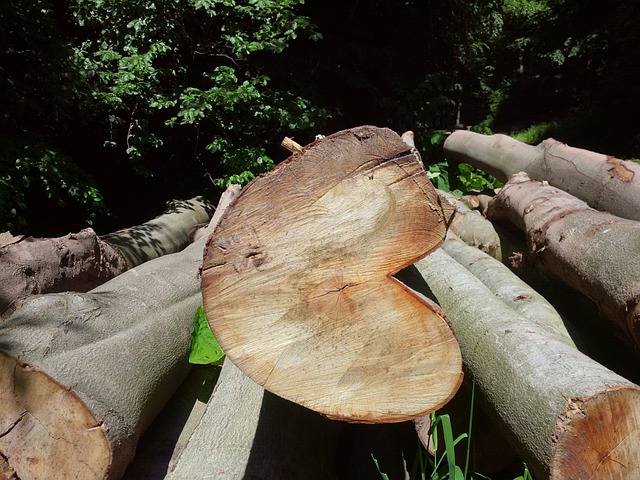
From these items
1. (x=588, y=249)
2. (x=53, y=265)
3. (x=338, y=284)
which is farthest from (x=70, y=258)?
(x=588, y=249)

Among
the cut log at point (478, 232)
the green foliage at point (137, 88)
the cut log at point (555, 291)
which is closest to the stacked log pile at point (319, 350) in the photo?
the cut log at point (555, 291)

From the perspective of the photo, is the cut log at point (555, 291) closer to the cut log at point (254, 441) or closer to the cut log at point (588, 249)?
the cut log at point (588, 249)

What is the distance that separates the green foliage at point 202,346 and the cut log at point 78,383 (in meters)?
0.14

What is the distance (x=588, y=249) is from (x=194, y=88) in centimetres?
384

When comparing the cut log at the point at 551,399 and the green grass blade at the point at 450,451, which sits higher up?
the cut log at the point at 551,399

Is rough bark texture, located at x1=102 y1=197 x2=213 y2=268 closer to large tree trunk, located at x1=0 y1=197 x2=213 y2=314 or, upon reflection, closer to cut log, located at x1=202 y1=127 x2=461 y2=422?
large tree trunk, located at x1=0 y1=197 x2=213 y2=314

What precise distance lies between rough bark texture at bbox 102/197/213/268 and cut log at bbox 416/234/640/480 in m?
2.20

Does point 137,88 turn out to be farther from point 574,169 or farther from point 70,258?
point 574,169

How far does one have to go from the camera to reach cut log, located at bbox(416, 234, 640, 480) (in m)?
1.40

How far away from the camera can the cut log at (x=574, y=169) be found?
2.93m

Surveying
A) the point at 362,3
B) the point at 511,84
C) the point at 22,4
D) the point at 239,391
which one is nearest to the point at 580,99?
the point at 511,84

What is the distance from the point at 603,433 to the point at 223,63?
5.31 meters

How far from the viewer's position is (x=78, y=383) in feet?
5.48

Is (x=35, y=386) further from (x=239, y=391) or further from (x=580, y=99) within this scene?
(x=580, y=99)
